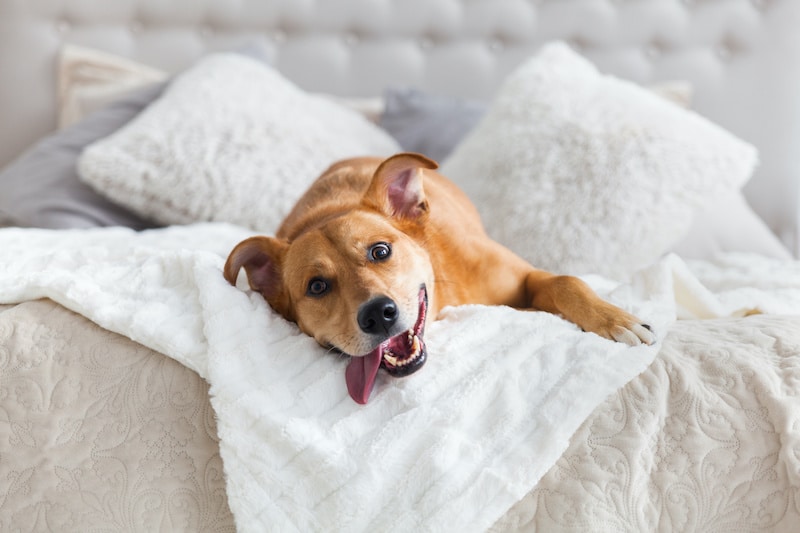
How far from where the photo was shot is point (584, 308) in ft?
5.08

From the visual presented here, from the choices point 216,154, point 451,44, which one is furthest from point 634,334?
point 451,44

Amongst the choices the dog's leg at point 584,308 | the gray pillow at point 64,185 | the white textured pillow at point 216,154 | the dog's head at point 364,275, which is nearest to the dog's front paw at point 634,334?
the dog's leg at point 584,308

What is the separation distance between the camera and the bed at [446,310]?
1.24 m

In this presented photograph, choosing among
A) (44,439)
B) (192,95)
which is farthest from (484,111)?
(44,439)

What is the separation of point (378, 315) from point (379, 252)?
0.61 feet

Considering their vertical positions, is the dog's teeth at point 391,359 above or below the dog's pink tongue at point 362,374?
above

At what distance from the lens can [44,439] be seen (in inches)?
52.2

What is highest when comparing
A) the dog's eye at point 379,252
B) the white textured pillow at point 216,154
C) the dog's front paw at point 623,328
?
the dog's front paw at point 623,328

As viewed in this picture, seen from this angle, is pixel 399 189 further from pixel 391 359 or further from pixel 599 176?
pixel 599 176

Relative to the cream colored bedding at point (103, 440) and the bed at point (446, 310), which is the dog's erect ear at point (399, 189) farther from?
the cream colored bedding at point (103, 440)

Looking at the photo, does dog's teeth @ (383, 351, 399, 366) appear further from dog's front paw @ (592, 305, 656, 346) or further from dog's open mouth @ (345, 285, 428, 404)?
dog's front paw @ (592, 305, 656, 346)

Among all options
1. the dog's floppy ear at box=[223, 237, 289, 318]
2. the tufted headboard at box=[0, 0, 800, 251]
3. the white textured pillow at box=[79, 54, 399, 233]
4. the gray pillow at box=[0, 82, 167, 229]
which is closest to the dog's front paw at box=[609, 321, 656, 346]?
the dog's floppy ear at box=[223, 237, 289, 318]

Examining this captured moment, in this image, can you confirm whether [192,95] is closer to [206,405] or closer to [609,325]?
[206,405]

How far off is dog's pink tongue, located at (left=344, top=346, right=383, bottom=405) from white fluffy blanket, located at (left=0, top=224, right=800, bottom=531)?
19 millimetres
